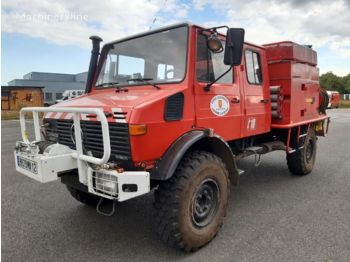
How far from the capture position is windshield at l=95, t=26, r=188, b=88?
3.37 m

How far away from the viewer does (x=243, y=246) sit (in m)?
3.18

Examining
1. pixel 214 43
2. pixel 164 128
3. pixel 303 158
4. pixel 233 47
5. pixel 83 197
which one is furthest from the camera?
pixel 303 158

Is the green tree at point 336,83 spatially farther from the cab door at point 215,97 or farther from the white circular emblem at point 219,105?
the white circular emblem at point 219,105

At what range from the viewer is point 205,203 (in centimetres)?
337

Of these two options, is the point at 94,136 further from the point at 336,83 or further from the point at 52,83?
the point at 336,83

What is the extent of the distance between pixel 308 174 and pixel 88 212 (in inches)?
167

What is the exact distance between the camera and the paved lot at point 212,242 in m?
3.06

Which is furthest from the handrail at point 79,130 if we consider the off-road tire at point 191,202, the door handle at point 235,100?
the door handle at point 235,100

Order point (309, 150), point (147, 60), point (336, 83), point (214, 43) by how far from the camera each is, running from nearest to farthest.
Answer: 1. point (214, 43)
2. point (147, 60)
3. point (309, 150)
4. point (336, 83)

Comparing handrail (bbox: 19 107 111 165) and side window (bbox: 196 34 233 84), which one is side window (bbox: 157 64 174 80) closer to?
side window (bbox: 196 34 233 84)

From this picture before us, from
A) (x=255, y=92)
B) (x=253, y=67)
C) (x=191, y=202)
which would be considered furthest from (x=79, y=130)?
(x=253, y=67)

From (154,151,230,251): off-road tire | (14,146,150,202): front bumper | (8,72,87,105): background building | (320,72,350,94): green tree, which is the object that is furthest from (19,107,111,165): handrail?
(320,72,350,94): green tree

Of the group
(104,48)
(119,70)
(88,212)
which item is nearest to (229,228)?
(88,212)

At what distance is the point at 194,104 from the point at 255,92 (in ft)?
4.84
